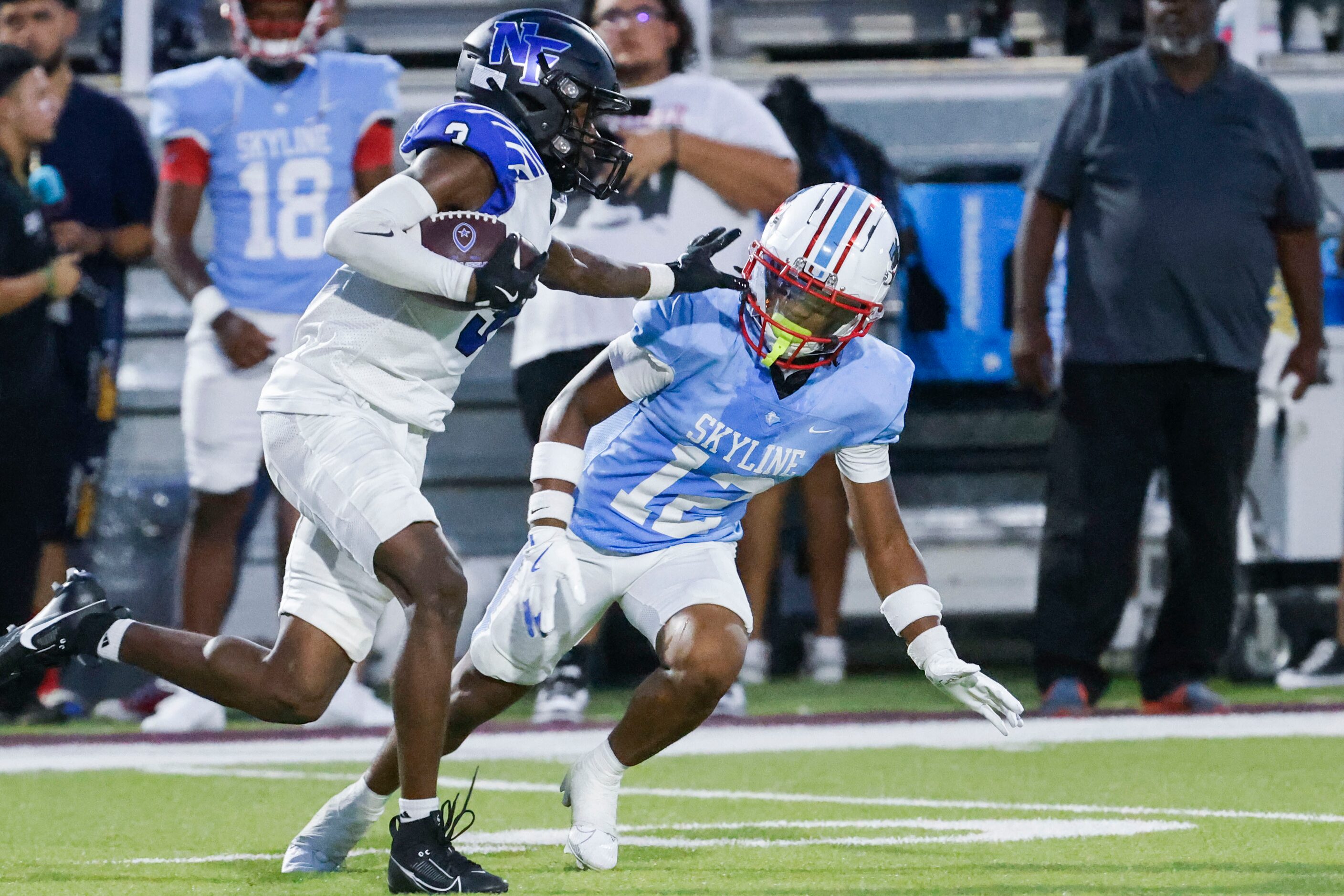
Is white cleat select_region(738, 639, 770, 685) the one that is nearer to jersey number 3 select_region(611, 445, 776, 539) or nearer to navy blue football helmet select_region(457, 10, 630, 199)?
jersey number 3 select_region(611, 445, 776, 539)

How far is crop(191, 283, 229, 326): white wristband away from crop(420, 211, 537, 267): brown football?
242 centimetres

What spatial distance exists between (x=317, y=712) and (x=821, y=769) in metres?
1.69

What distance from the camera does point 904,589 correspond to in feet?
13.1

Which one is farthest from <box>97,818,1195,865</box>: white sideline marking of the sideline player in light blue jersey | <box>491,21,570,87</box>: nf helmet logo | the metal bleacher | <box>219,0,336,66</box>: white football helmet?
the metal bleacher

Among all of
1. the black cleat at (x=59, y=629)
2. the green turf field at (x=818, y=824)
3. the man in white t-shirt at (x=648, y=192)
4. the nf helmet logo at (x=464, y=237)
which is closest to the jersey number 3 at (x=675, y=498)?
the green turf field at (x=818, y=824)

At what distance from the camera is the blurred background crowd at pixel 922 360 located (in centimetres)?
628

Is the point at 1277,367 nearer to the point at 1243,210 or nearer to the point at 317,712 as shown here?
the point at 1243,210

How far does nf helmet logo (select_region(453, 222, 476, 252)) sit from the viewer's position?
366 cm

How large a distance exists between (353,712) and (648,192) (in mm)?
1764

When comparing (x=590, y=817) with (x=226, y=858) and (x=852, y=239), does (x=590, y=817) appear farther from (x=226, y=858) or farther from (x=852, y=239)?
(x=852, y=239)

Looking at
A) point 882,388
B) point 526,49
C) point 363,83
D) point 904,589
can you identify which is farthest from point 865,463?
point 363,83

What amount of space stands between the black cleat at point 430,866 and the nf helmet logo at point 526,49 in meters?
1.38

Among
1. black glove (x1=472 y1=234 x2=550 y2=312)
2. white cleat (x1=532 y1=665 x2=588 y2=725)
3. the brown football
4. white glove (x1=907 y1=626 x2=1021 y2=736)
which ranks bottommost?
white cleat (x1=532 y1=665 x2=588 y2=725)

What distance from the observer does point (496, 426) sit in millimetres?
7977
